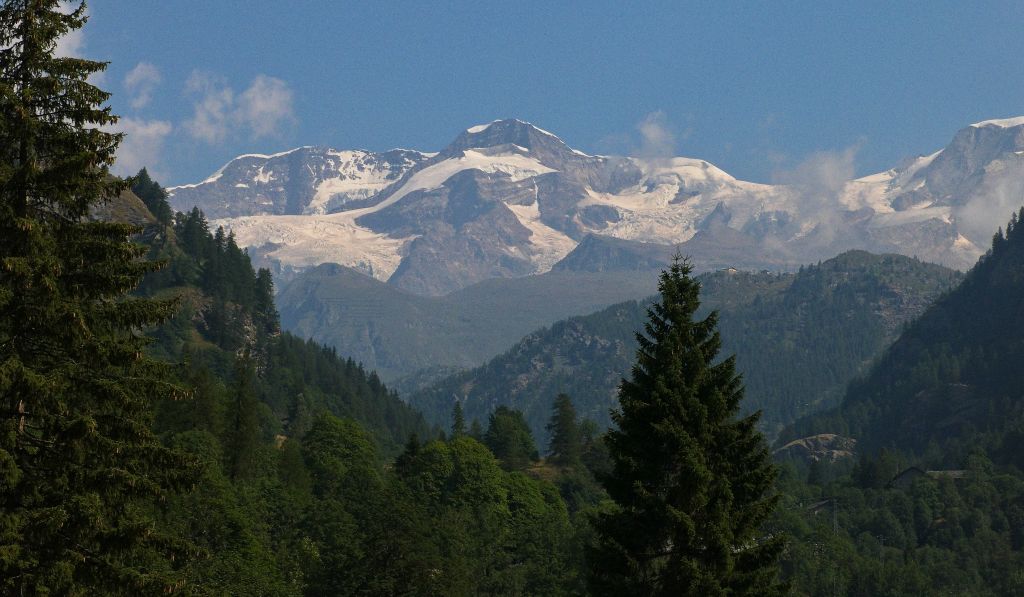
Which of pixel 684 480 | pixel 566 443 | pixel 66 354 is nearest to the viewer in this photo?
pixel 66 354

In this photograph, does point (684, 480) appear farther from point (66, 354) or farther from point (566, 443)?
point (566, 443)

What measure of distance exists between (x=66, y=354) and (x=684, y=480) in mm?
18371

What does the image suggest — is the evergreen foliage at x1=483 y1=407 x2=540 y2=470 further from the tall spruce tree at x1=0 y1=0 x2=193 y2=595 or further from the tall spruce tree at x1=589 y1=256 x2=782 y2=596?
the tall spruce tree at x1=0 y1=0 x2=193 y2=595

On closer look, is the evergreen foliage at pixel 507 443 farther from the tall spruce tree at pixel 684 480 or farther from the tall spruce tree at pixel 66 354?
the tall spruce tree at pixel 66 354

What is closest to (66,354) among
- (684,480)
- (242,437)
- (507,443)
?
(684,480)

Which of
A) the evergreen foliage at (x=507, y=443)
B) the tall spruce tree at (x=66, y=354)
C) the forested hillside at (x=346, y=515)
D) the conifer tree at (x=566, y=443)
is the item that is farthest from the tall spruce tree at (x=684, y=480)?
the conifer tree at (x=566, y=443)

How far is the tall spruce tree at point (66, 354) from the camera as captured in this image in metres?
22.3

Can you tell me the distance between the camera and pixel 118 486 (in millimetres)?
23328

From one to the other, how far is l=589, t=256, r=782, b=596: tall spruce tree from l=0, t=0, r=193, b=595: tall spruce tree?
51.7ft

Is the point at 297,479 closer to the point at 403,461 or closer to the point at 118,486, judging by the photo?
the point at 403,461

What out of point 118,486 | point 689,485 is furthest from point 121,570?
point 689,485

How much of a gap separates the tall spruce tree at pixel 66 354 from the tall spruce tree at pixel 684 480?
1576 centimetres

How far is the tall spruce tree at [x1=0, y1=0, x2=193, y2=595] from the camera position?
22312 millimetres

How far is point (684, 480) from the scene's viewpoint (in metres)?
34.5
